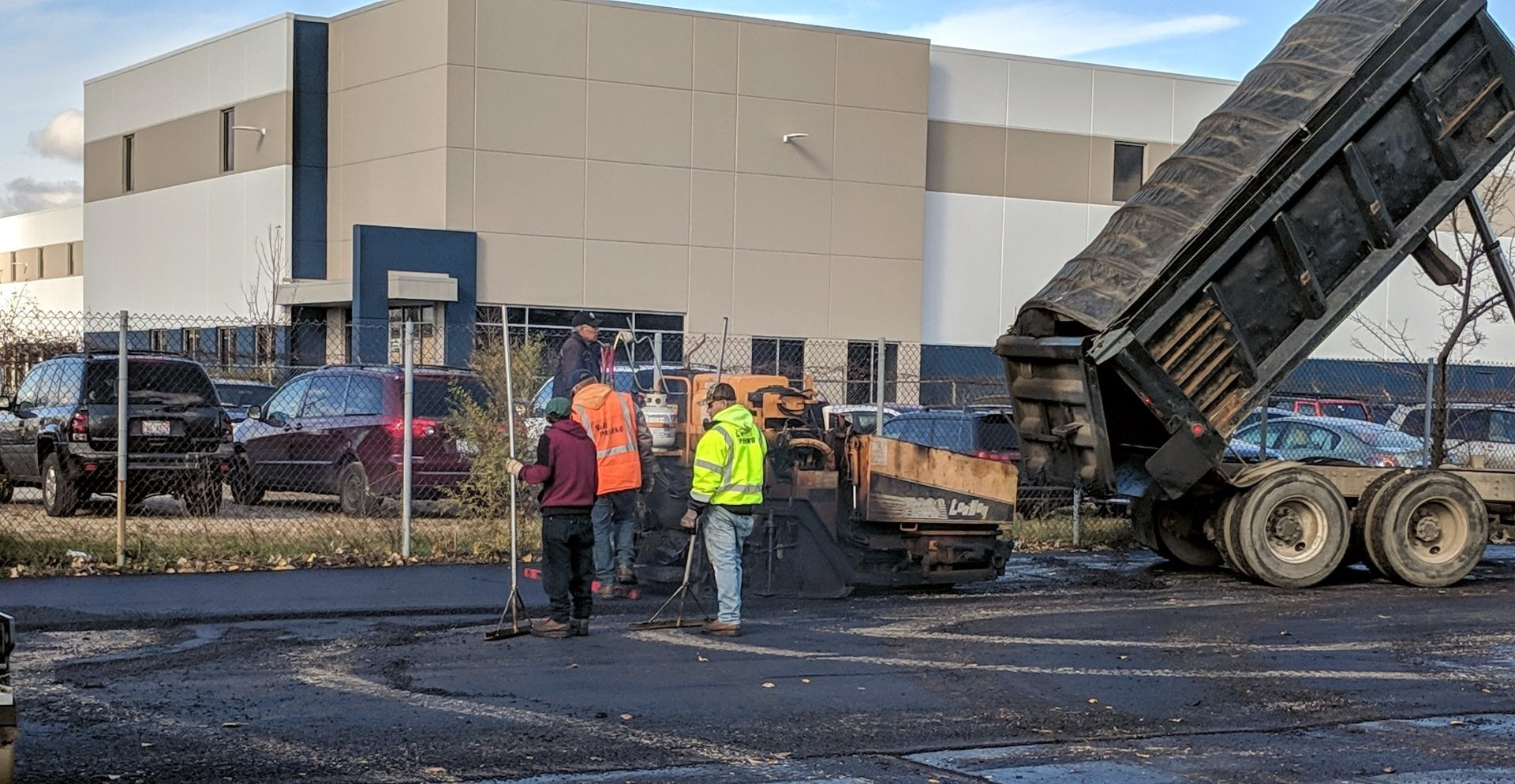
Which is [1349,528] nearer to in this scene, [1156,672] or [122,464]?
[1156,672]

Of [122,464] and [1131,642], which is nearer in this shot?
[1131,642]

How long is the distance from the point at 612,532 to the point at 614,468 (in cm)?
64

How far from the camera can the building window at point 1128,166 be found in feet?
142

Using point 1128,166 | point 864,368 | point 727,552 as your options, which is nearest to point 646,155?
point 864,368

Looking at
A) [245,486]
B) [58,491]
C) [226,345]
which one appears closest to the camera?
[58,491]

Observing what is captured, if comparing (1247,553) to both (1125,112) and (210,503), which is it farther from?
(1125,112)

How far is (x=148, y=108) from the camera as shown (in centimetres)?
4438

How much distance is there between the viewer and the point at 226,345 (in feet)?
121

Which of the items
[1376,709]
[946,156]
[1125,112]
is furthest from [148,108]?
[1376,709]

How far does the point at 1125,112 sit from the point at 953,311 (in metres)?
7.07

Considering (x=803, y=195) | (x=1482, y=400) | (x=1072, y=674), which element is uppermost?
(x=803, y=195)

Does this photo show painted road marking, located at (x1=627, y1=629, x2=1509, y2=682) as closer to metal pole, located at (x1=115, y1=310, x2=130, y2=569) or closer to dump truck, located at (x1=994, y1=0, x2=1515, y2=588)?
dump truck, located at (x1=994, y1=0, x2=1515, y2=588)

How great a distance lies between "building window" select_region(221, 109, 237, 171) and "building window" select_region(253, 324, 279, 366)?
287 inches

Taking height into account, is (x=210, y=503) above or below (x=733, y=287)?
below
